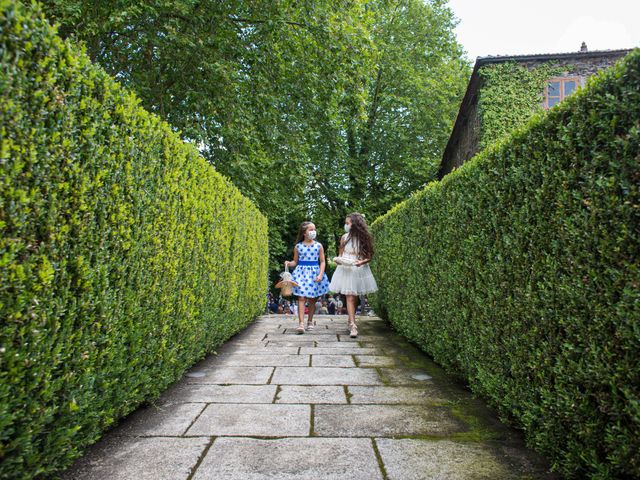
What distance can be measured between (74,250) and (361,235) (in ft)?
20.8

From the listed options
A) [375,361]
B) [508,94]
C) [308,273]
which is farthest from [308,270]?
[508,94]

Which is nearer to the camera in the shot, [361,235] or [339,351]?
[339,351]

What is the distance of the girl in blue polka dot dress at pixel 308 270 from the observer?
332 inches

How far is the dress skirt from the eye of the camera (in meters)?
8.38

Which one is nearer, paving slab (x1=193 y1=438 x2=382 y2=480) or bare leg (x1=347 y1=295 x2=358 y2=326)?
paving slab (x1=193 y1=438 x2=382 y2=480)

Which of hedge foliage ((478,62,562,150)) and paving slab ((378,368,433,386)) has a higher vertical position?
hedge foliage ((478,62,562,150))

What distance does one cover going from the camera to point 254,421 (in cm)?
341

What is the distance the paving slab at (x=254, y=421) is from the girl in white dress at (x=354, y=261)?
A: 460cm

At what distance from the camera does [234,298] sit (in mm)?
7133

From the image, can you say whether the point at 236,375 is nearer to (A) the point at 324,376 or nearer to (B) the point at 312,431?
(A) the point at 324,376

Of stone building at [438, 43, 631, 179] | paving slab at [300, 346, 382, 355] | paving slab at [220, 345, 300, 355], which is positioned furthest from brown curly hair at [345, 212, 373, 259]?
stone building at [438, 43, 631, 179]

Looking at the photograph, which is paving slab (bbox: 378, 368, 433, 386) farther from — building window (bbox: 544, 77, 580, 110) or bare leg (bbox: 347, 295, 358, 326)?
building window (bbox: 544, 77, 580, 110)

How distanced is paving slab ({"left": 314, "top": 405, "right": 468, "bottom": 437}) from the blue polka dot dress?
466cm

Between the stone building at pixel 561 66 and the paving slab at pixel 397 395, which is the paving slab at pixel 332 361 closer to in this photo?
the paving slab at pixel 397 395
